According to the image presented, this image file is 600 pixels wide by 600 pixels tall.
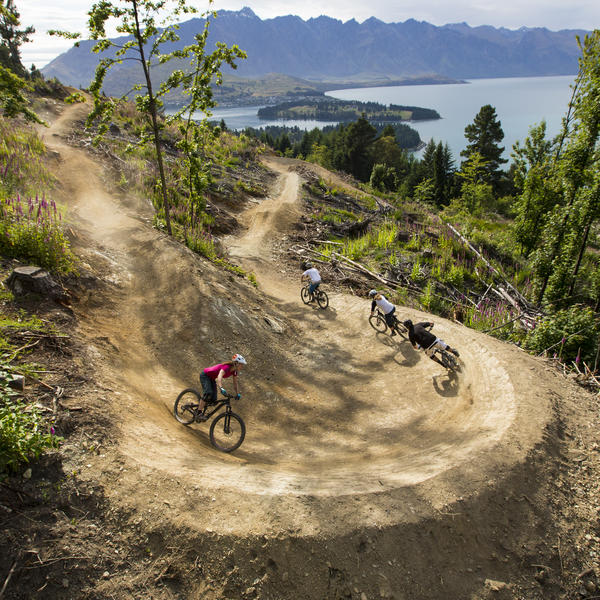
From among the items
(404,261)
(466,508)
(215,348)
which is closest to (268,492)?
(466,508)

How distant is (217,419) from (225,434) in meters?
0.41

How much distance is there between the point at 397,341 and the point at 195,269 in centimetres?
844

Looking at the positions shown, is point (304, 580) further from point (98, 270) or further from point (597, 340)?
point (597, 340)

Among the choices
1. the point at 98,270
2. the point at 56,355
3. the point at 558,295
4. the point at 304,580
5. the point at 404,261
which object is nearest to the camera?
the point at 304,580

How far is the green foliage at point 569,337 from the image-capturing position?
13.3 metres

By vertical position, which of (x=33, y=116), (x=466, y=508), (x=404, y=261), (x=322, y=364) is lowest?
(x=322, y=364)

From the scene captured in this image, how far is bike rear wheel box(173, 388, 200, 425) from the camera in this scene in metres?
8.42

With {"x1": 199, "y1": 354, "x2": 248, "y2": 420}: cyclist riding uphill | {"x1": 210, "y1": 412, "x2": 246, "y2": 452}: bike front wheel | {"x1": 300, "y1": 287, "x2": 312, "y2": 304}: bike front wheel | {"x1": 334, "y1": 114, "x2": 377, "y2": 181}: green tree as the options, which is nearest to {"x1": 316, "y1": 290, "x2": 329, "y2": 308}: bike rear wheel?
{"x1": 300, "y1": 287, "x2": 312, "y2": 304}: bike front wheel

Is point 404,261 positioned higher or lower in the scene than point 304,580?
higher

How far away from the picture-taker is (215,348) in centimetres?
1147

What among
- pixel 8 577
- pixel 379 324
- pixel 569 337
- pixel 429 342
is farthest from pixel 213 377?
pixel 569 337

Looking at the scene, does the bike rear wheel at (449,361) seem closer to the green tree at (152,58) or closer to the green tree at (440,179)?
the green tree at (152,58)

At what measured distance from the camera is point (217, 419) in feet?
26.3

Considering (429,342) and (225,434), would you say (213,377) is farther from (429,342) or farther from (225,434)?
(429,342)
